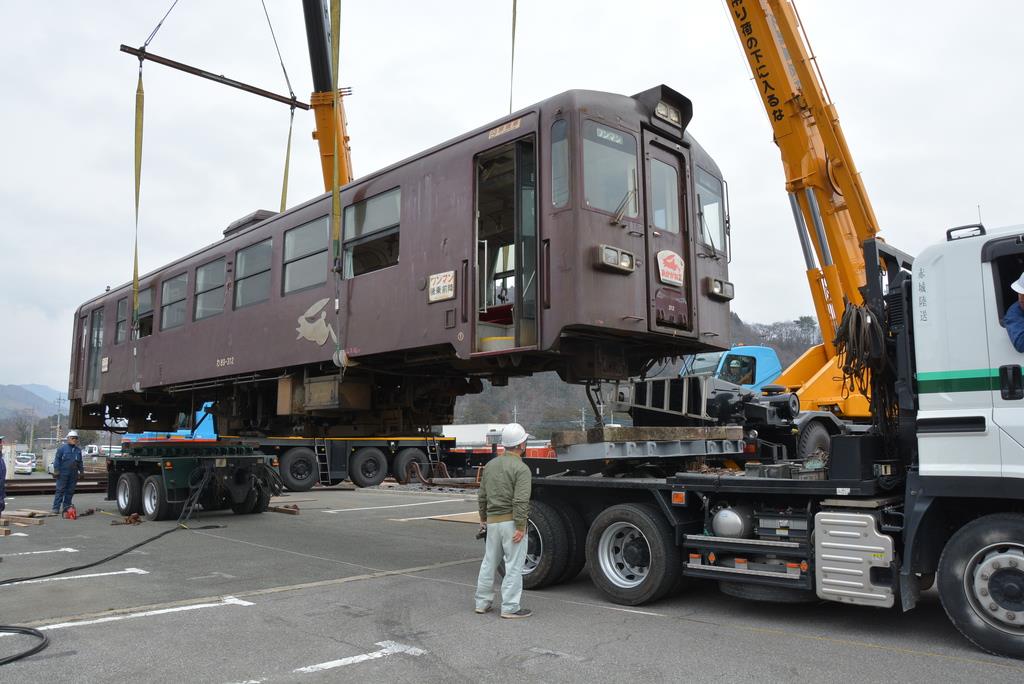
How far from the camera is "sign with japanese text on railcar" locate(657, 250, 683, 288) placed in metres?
6.95

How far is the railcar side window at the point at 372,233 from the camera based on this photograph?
821 cm

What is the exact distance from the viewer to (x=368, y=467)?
68.1 ft

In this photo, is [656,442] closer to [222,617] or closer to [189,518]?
[222,617]

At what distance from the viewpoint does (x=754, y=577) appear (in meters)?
5.55

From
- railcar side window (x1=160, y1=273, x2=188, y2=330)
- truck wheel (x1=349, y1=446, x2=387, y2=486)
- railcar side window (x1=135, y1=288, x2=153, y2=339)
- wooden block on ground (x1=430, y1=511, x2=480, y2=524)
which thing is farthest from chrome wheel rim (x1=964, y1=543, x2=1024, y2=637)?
truck wheel (x1=349, y1=446, x2=387, y2=486)

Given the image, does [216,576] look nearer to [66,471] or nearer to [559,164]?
[559,164]

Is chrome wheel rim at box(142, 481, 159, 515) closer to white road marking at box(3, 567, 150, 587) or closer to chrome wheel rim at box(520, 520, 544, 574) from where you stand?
white road marking at box(3, 567, 150, 587)

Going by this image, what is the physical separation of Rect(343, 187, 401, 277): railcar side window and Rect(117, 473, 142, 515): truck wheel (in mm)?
7604

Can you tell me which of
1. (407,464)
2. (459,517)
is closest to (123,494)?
(459,517)

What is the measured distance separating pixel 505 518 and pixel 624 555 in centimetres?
110

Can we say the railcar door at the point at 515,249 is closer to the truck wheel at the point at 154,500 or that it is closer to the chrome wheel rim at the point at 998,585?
the chrome wheel rim at the point at 998,585

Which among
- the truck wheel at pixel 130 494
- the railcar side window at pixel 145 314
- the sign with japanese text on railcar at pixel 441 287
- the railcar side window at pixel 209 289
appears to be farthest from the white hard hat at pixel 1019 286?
the truck wheel at pixel 130 494

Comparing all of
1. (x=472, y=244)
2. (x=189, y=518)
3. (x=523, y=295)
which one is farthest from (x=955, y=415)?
(x=189, y=518)

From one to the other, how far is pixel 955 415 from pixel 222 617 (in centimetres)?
536
